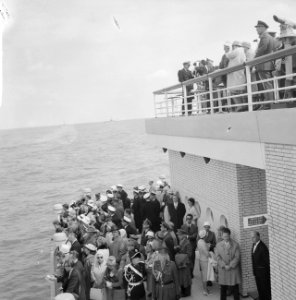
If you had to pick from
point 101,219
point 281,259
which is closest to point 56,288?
point 101,219

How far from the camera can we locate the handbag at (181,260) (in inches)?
396

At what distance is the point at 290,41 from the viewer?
830 centimetres

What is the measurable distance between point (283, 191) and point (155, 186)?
11.2 m

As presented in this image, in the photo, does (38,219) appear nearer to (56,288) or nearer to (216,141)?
(56,288)

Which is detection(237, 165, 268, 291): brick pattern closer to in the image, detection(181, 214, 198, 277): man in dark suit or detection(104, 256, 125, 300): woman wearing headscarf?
detection(181, 214, 198, 277): man in dark suit

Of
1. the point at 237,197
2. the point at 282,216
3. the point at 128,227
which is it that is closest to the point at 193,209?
the point at 128,227

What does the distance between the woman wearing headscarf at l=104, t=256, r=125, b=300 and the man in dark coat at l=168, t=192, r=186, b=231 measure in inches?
177

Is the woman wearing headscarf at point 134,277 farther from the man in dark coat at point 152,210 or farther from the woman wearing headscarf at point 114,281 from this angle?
the man in dark coat at point 152,210

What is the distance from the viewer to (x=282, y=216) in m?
7.86

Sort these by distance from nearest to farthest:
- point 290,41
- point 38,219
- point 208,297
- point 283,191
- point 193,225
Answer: point 283,191 → point 290,41 → point 208,297 → point 193,225 → point 38,219

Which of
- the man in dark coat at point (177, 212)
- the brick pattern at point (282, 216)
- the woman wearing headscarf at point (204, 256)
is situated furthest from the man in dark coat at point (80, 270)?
the man in dark coat at point (177, 212)

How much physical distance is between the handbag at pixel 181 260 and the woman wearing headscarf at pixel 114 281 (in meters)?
1.34

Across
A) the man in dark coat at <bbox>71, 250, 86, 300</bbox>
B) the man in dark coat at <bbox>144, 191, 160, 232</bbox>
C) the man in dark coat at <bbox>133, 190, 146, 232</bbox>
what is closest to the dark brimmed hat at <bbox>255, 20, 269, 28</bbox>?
the man in dark coat at <bbox>71, 250, 86, 300</bbox>

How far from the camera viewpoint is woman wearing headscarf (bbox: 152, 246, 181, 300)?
363 inches
